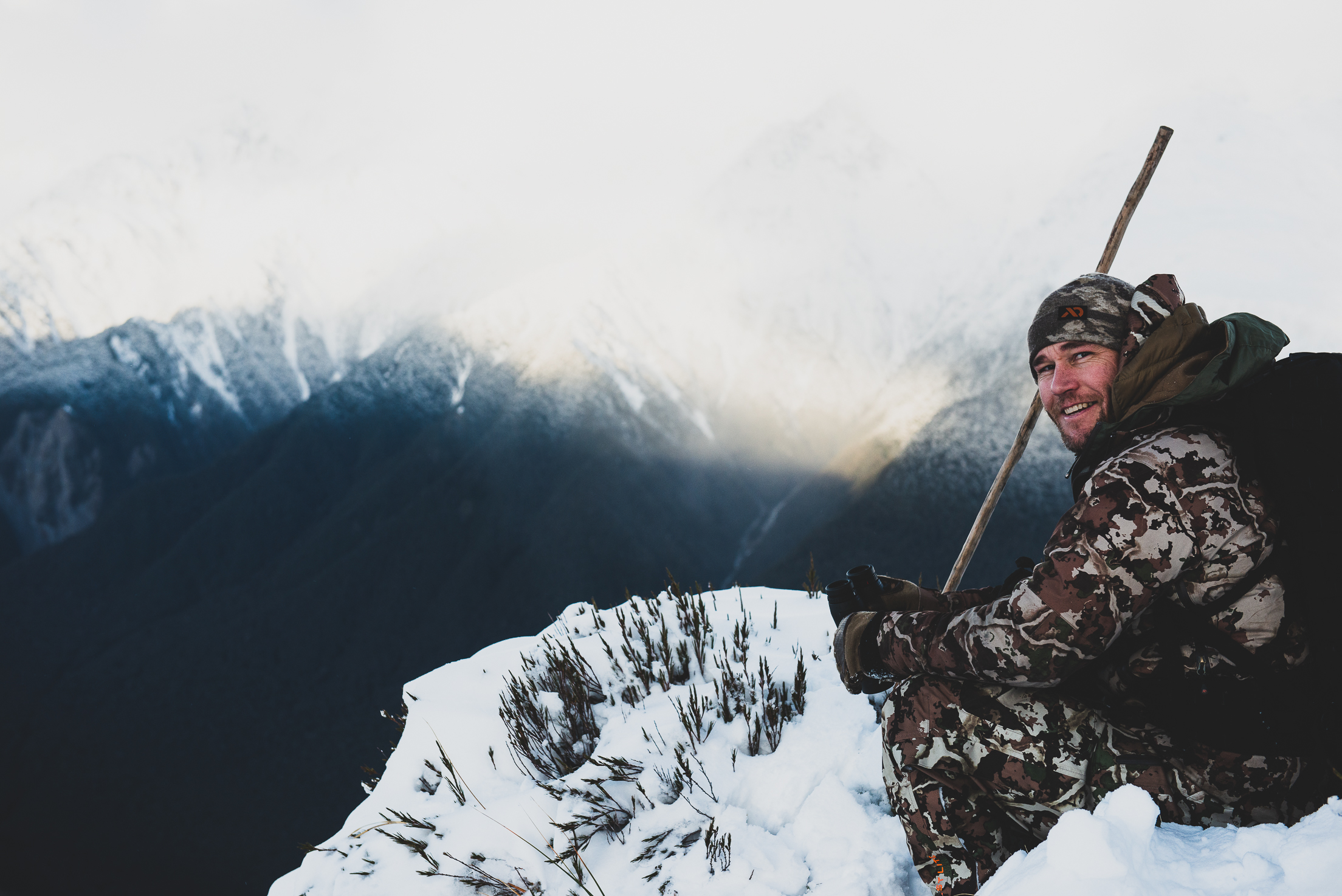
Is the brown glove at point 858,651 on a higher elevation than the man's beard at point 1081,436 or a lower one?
lower

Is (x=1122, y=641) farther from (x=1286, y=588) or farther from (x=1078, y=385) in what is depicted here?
(x=1078, y=385)

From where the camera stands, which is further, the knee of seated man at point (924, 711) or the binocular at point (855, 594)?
the binocular at point (855, 594)

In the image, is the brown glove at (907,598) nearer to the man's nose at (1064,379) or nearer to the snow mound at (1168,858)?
the man's nose at (1064,379)

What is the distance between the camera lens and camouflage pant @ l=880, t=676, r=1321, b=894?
1359mm

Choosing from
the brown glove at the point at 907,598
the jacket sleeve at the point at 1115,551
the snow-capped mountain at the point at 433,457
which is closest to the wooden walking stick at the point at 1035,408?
the brown glove at the point at 907,598

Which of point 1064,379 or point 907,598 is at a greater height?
point 1064,379

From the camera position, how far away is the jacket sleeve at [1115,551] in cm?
124

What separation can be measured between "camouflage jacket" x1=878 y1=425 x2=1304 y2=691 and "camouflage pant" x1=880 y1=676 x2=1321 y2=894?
0.20 metres

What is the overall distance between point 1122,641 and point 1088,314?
82 centimetres

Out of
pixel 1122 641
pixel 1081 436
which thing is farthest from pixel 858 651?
pixel 1081 436

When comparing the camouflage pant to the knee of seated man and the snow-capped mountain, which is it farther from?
the snow-capped mountain

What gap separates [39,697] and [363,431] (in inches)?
1317

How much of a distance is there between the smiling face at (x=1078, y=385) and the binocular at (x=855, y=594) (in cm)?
71

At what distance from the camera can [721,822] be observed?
2.26 m
